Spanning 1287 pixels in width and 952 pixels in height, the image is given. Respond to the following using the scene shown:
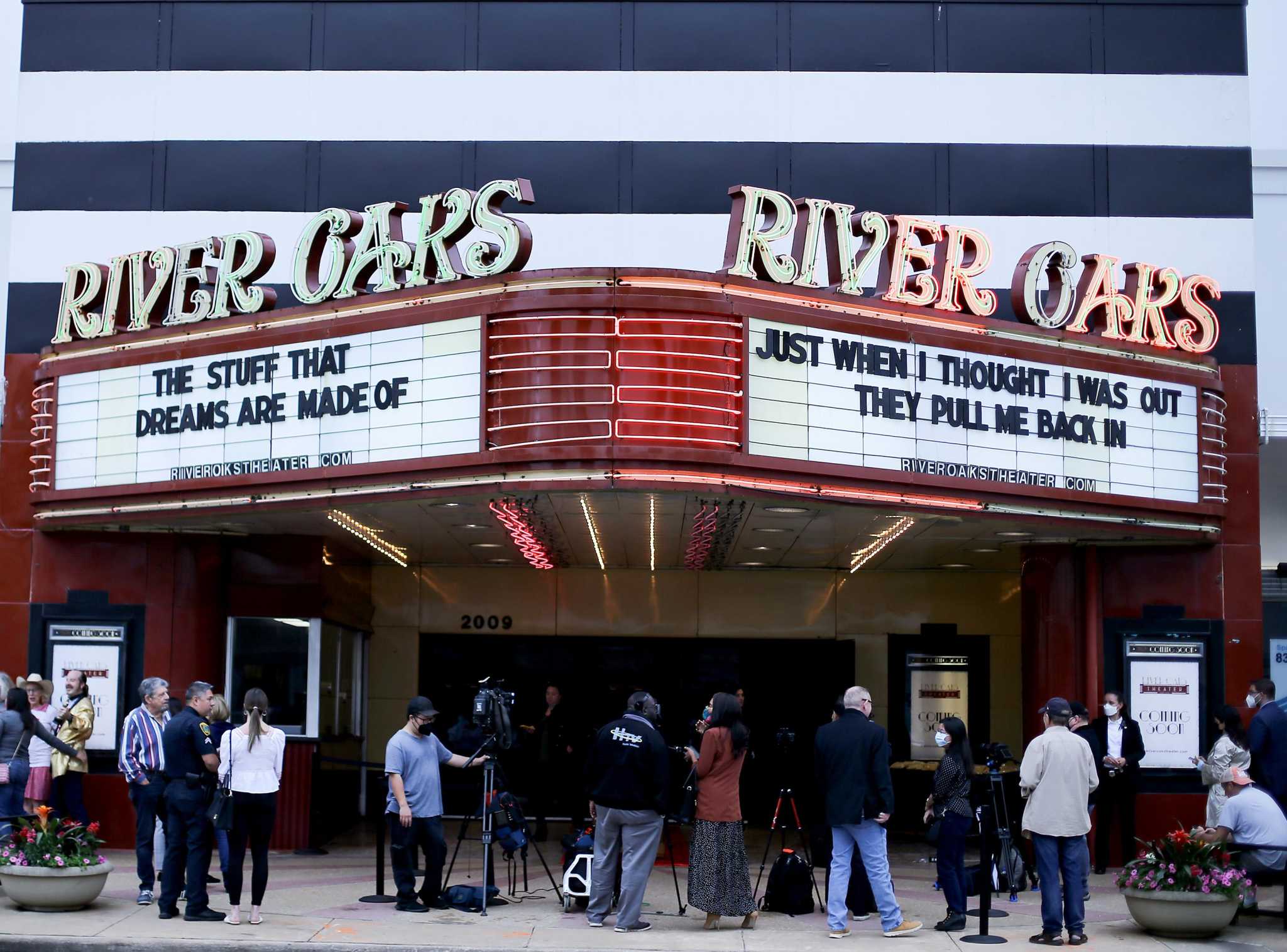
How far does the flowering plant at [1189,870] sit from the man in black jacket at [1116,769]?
3.54m

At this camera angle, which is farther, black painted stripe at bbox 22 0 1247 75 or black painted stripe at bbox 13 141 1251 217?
black painted stripe at bbox 22 0 1247 75

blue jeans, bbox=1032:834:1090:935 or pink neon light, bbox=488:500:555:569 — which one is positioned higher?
pink neon light, bbox=488:500:555:569

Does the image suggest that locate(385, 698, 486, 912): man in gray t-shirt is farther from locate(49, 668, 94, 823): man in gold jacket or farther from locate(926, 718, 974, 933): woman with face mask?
locate(49, 668, 94, 823): man in gold jacket

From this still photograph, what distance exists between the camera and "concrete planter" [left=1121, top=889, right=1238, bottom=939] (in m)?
12.6

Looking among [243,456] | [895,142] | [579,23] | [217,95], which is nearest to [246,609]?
[243,456]

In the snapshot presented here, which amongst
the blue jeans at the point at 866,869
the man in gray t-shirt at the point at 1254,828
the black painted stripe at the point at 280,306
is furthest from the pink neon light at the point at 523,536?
the man in gray t-shirt at the point at 1254,828

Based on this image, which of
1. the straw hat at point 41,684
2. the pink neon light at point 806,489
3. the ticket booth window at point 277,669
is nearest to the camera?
the pink neon light at point 806,489

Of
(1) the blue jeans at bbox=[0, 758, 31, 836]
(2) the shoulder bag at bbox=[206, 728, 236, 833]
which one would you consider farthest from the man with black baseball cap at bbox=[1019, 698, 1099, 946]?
(1) the blue jeans at bbox=[0, 758, 31, 836]

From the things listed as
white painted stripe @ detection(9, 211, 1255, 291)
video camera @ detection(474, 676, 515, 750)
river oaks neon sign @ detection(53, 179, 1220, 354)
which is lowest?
video camera @ detection(474, 676, 515, 750)

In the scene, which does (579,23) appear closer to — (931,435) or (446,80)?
(446,80)

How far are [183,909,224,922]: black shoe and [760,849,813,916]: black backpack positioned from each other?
4801 millimetres

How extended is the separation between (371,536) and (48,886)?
661 centimetres

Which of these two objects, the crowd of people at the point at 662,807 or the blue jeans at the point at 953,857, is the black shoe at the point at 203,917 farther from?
the blue jeans at the point at 953,857

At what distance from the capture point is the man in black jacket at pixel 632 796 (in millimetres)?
12664
